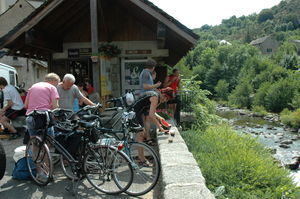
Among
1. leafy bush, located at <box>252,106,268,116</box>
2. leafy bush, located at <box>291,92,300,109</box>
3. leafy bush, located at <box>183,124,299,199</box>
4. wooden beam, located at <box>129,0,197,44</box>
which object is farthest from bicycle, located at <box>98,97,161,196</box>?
leafy bush, located at <box>252,106,268,116</box>

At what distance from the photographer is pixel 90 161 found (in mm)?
4410

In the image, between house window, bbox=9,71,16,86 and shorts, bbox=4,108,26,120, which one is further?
house window, bbox=9,71,16,86

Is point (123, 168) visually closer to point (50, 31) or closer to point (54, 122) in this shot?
point (54, 122)

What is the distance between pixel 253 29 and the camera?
16550cm

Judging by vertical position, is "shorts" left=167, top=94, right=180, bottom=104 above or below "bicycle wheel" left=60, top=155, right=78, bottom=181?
above

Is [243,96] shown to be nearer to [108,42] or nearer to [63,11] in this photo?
[108,42]

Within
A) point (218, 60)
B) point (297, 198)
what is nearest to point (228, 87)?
point (218, 60)

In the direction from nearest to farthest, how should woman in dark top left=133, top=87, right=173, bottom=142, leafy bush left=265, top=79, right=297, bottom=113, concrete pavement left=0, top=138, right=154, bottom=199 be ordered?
concrete pavement left=0, top=138, right=154, bottom=199 < woman in dark top left=133, top=87, right=173, bottom=142 < leafy bush left=265, top=79, right=297, bottom=113

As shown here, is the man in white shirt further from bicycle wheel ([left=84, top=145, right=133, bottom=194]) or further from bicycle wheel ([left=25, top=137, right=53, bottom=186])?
bicycle wheel ([left=84, top=145, right=133, bottom=194])

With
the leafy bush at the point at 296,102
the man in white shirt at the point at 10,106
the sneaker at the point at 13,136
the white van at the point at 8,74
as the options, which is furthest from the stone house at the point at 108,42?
the leafy bush at the point at 296,102

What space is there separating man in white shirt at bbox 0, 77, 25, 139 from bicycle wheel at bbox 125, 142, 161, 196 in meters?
5.02

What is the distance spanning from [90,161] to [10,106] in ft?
16.2

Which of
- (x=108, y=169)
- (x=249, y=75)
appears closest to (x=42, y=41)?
(x=108, y=169)

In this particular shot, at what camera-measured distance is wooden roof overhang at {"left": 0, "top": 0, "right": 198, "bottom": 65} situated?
8.88 meters
